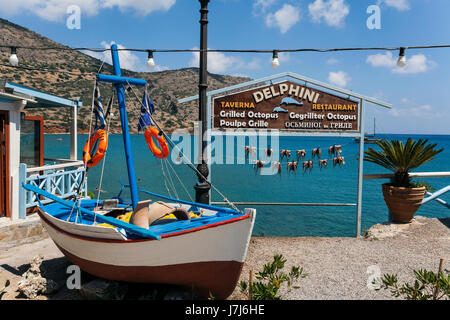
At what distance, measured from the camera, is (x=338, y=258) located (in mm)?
7070

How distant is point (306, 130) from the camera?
29.6ft

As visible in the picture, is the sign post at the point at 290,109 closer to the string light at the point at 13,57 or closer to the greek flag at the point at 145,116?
the greek flag at the point at 145,116

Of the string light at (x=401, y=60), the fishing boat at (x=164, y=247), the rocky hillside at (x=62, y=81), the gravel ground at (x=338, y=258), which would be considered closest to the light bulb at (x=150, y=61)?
the fishing boat at (x=164, y=247)

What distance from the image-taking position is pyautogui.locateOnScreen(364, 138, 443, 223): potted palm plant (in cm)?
912

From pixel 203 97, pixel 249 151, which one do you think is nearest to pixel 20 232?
pixel 203 97

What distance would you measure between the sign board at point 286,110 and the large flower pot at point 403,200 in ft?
7.38

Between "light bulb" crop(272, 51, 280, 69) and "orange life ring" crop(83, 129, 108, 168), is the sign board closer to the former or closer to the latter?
"light bulb" crop(272, 51, 280, 69)

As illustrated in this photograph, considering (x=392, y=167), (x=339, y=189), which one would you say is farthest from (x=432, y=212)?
(x=392, y=167)

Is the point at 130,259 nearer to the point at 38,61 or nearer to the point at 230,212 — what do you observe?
the point at 230,212

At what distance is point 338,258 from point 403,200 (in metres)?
3.56

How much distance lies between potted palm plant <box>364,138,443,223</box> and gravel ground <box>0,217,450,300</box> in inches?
20.3

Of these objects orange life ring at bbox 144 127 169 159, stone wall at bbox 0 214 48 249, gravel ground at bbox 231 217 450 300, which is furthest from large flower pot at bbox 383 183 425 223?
stone wall at bbox 0 214 48 249

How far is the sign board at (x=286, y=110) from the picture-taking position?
347 inches
